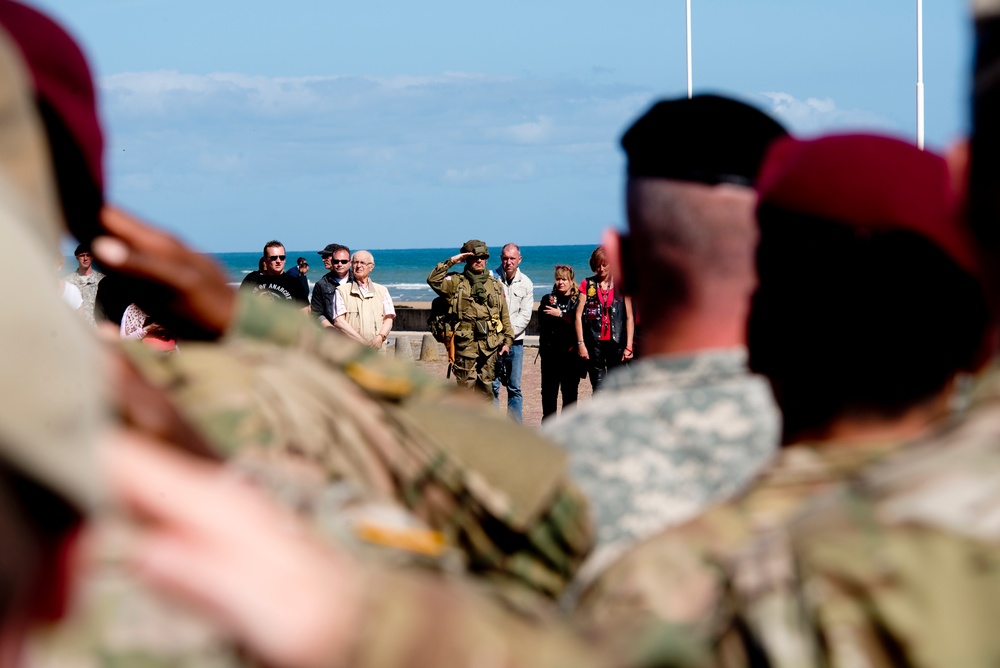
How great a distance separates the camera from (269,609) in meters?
0.70

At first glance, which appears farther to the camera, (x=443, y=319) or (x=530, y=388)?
(x=530, y=388)

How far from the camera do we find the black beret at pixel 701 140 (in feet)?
8.48

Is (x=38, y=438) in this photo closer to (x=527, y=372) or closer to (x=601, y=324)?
(x=601, y=324)

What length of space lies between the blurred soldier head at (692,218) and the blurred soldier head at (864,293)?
59cm

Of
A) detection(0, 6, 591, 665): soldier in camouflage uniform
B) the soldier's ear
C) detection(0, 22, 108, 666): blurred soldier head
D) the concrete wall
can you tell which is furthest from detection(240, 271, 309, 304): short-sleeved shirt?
the concrete wall

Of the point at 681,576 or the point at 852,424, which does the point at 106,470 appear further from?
the point at 852,424

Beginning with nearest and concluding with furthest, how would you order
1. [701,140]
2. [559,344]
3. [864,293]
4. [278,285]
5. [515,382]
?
[864,293] → [701,140] → [278,285] → [559,344] → [515,382]

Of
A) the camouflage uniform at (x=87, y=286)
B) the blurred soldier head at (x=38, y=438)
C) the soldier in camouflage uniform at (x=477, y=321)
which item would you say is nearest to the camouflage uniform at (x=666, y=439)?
the blurred soldier head at (x=38, y=438)

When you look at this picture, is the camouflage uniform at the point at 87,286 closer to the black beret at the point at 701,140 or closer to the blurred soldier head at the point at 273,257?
the blurred soldier head at the point at 273,257

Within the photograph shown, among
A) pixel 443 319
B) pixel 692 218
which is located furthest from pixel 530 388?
pixel 692 218

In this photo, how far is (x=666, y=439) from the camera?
94.0 inches

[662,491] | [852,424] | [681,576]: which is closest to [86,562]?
[681,576]

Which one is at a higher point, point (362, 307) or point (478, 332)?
point (362, 307)

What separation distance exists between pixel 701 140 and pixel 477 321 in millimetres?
9469
